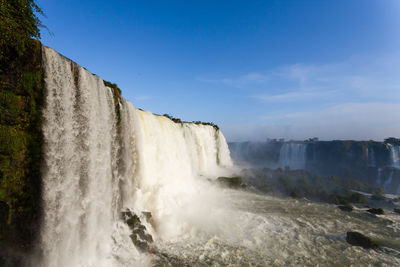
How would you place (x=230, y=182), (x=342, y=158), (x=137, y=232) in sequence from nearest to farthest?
(x=137, y=232), (x=230, y=182), (x=342, y=158)

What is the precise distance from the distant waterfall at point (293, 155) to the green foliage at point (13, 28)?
140 feet

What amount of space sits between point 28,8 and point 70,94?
2.97m

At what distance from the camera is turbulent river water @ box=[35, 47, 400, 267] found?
5461 mm

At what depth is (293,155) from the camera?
41.2 m

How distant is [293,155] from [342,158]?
8.52 m

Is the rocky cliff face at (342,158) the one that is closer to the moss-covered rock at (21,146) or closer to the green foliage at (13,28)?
the moss-covered rock at (21,146)

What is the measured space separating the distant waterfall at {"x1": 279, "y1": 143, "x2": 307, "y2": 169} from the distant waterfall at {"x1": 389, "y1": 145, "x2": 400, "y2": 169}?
12.8 metres

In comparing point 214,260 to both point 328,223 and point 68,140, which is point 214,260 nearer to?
point 68,140

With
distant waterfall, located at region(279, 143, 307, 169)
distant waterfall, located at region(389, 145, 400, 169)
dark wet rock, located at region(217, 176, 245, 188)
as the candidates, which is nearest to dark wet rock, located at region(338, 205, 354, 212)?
dark wet rock, located at region(217, 176, 245, 188)

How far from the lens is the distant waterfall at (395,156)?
31328mm

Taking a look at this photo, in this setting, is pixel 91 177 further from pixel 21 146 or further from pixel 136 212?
pixel 136 212

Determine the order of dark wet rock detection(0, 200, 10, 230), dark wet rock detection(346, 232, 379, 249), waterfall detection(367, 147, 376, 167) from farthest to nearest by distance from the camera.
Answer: waterfall detection(367, 147, 376, 167) < dark wet rock detection(346, 232, 379, 249) < dark wet rock detection(0, 200, 10, 230)

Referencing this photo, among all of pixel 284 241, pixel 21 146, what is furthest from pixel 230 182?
pixel 21 146

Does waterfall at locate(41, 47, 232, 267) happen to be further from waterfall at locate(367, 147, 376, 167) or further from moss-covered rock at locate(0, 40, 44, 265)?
waterfall at locate(367, 147, 376, 167)
